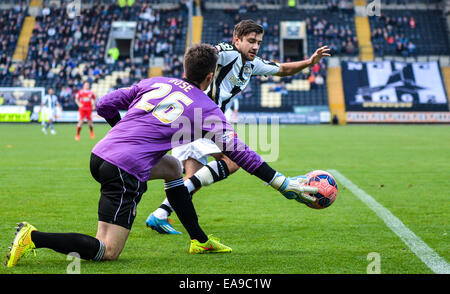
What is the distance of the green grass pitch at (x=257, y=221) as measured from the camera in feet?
15.4

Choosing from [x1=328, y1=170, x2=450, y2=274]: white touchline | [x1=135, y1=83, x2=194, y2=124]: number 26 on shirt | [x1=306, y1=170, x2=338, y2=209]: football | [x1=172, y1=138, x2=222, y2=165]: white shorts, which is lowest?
[x1=328, y1=170, x2=450, y2=274]: white touchline

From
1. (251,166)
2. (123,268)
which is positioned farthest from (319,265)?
(123,268)

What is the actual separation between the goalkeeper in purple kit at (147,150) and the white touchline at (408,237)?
1.07 m

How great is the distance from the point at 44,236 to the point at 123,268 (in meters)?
0.63

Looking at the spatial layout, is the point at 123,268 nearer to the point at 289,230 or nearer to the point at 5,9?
the point at 289,230

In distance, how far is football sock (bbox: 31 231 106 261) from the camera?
4520 mm

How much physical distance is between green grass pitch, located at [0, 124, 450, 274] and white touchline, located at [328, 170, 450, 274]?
0.08 meters

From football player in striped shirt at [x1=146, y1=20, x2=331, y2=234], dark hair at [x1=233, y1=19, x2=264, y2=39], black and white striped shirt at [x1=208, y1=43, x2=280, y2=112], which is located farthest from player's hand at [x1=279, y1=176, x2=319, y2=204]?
dark hair at [x1=233, y1=19, x2=264, y2=39]

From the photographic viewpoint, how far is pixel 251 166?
4551 millimetres

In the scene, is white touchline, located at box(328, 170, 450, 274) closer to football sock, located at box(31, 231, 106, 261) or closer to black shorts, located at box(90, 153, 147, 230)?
black shorts, located at box(90, 153, 147, 230)

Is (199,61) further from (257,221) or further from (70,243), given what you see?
(257,221)

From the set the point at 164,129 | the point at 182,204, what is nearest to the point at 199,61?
the point at 164,129

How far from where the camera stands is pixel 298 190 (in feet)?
15.3

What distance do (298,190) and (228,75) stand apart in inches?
97.1
